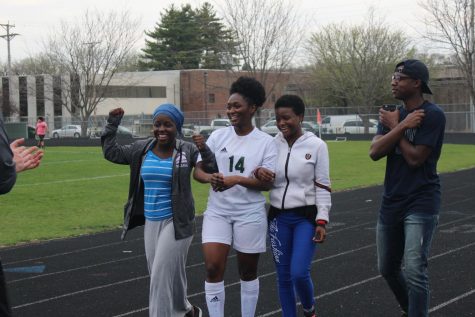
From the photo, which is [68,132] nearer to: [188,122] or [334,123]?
[188,122]

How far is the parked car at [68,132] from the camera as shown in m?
65.2

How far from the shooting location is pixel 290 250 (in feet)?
20.5

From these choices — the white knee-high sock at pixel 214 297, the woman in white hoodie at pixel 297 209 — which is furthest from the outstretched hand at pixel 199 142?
the white knee-high sock at pixel 214 297

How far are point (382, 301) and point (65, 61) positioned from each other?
58950mm

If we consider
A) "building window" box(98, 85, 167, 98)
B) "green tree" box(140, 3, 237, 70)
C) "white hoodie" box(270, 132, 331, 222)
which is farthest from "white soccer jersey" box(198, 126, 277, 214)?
"green tree" box(140, 3, 237, 70)

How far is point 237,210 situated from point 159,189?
2.03ft

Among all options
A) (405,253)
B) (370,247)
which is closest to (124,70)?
(370,247)

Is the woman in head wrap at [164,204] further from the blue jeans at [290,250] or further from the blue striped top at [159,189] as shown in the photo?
the blue jeans at [290,250]

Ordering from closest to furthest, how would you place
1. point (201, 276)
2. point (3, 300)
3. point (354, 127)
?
point (3, 300) → point (201, 276) → point (354, 127)

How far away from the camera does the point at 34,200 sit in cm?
1777

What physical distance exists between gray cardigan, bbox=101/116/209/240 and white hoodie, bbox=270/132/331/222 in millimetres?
657

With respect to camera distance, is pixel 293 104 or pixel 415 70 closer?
pixel 415 70

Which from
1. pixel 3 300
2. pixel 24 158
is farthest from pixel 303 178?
pixel 3 300

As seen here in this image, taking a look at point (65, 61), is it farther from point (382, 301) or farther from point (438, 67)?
point (382, 301)
